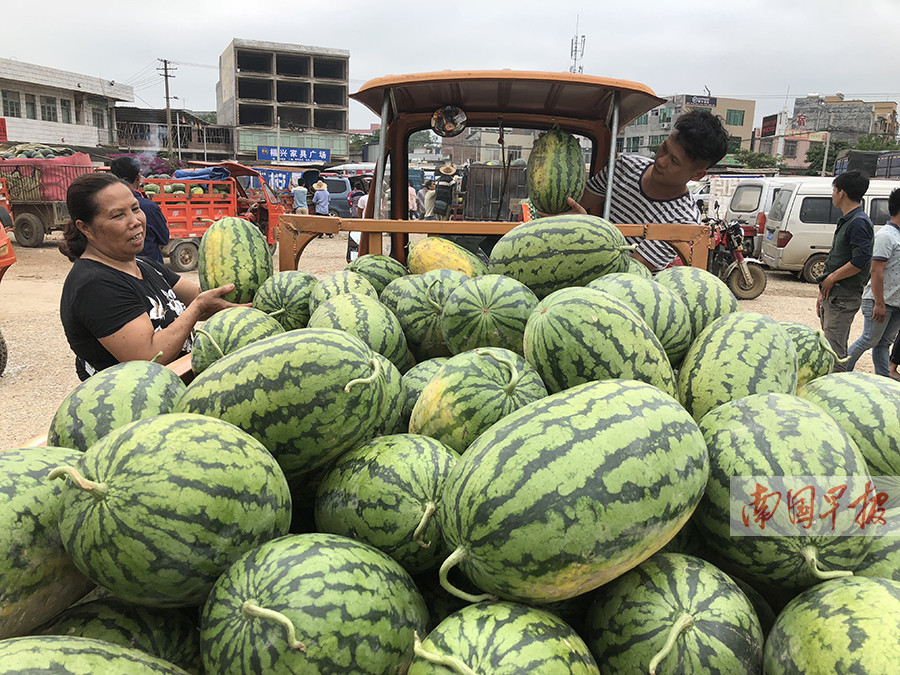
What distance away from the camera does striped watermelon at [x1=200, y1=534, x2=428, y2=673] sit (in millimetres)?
1046

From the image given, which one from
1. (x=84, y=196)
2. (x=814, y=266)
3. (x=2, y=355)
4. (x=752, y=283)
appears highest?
(x=84, y=196)

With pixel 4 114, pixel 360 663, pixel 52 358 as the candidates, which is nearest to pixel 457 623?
pixel 360 663

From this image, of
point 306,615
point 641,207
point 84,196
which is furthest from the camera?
point 641,207

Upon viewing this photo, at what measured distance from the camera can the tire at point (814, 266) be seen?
14.5 meters

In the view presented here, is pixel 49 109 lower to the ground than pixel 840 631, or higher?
higher

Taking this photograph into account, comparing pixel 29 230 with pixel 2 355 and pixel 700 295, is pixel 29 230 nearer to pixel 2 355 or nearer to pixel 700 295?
pixel 2 355

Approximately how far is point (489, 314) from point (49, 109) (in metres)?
42.6

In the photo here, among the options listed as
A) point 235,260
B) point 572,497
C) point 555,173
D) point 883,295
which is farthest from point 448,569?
point 883,295

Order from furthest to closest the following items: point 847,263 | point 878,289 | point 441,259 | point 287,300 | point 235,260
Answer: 1. point 847,263
2. point 878,289
3. point 235,260
4. point 441,259
5. point 287,300

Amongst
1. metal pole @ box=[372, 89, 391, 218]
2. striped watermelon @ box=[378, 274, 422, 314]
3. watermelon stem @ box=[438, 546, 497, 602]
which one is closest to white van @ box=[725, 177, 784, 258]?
metal pole @ box=[372, 89, 391, 218]

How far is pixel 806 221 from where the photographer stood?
→ 14039mm

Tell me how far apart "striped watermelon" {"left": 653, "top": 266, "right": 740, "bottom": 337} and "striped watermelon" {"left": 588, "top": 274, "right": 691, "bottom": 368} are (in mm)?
129

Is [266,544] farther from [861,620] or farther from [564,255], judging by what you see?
[564,255]

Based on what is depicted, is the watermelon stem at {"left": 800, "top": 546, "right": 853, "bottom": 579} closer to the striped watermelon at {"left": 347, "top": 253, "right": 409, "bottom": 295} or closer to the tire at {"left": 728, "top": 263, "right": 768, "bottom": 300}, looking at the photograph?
the striped watermelon at {"left": 347, "top": 253, "right": 409, "bottom": 295}
